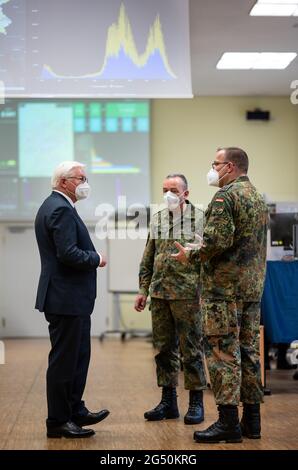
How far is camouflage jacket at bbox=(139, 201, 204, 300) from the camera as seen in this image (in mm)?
4504

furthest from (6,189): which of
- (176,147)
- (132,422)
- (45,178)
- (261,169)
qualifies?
(132,422)

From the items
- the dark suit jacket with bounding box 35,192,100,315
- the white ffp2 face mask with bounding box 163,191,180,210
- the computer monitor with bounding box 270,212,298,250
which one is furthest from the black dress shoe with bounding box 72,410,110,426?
the computer monitor with bounding box 270,212,298,250

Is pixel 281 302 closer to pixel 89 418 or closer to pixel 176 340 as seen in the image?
pixel 176 340

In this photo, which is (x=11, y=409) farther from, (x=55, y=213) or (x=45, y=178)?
(x=45, y=178)

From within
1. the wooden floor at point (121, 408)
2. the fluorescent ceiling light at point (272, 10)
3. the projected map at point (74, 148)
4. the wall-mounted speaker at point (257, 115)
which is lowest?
the wooden floor at point (121, 408)

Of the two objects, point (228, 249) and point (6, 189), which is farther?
point (6, 189)

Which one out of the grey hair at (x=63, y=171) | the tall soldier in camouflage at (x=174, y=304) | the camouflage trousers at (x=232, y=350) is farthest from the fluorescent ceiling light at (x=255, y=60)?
the camouflage trousers at (x=232, y=350)

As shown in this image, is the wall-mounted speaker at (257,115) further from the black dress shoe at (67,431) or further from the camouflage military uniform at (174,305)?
the black dress shoe at (67,431)

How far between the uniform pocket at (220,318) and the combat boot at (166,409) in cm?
89

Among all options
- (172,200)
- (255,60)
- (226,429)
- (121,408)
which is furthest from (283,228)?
(255,60)

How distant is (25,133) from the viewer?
395 inches

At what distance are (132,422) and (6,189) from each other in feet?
20.1

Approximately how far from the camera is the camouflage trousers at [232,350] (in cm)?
377

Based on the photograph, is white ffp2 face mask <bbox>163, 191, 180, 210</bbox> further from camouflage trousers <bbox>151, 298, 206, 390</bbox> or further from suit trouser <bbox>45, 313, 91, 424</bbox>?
suit trouser <bbox>45, 313, 91, 424</bbox>
